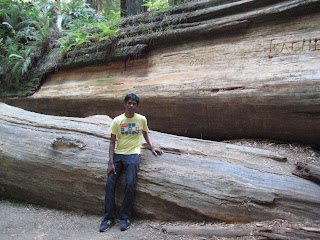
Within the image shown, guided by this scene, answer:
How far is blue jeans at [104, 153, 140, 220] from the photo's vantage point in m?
3.47

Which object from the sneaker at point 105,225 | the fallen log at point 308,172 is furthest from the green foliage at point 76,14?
the fallen log at point 308,172

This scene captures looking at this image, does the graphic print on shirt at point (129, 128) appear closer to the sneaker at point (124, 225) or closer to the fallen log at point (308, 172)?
the sneaker at point (124, 225)

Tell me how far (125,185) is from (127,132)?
740 mm

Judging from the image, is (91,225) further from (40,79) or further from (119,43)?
(40,79)

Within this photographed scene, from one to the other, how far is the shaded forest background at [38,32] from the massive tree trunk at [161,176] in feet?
8.94

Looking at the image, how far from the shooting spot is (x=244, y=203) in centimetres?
306

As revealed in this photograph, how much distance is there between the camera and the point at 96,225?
3637mm

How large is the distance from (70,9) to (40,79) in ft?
14.0

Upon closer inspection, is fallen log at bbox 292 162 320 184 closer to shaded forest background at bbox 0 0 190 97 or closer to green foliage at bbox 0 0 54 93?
shaded forest background at bbox 0 0 190 97

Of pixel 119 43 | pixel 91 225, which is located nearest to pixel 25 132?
pixel 91 225

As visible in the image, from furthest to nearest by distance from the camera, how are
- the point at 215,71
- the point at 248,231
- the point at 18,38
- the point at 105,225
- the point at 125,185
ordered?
the point at 18,38
the point at 215,71
the point at 125,185
the point at 105,225
the point at 248,231

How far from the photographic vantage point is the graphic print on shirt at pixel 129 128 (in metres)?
3.68

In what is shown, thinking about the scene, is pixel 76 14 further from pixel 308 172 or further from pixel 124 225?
pixel 308 172

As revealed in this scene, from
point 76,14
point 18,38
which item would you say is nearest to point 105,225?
point 18,38
